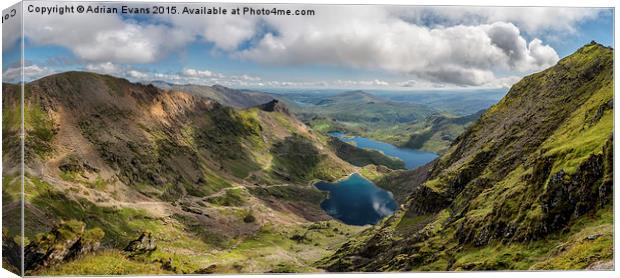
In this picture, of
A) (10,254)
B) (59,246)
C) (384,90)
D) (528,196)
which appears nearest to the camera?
(10,254)

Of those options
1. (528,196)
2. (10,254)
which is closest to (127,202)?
(10,254)

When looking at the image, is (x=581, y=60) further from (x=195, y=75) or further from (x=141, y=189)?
(x=141, y=189)

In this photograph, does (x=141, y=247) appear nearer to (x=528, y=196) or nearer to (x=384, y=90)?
(x=384, y=90)

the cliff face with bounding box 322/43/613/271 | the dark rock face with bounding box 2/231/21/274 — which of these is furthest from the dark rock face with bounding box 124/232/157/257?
the dark rock face with bounding box 2/231/21/274

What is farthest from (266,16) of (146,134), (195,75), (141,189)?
(146,134)

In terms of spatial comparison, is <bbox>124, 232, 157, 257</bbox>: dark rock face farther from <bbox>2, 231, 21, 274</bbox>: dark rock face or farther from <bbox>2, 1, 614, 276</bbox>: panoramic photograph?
Result: <bbox>2, 231, 21, 274</bbox>: dark rock face

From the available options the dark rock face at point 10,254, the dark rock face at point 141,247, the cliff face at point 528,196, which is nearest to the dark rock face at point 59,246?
the dark rock face at point 10,254
